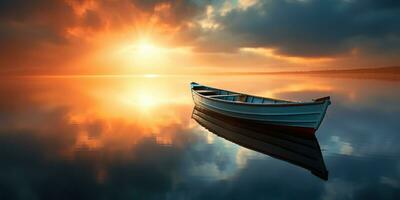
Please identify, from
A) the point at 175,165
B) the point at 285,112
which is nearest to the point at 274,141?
the point at 285,112

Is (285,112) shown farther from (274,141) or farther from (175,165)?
(175,165)

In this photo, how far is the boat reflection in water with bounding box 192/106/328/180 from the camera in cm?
1484

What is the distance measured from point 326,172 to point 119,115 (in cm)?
2253

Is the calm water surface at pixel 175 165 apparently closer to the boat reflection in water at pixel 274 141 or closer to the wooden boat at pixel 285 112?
the boat reflection in water at pixel 274 141

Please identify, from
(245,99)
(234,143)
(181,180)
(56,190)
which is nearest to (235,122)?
(245,99)

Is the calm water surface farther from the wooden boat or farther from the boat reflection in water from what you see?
the wooden boat

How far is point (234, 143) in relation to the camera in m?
18.2

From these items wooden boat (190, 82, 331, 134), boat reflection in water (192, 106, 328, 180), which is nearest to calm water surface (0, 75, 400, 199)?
boat reflection in water (192, 106, 328, 180)

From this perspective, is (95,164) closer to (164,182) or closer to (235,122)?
(164,182)

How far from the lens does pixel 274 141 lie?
18234 mm

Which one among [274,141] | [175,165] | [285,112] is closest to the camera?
[175,165]

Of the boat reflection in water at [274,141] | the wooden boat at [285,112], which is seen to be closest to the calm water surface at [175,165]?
the boat reflection in water at [274,141]

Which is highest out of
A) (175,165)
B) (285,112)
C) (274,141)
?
(285,112)

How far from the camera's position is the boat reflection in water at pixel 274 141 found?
48.7 feet
